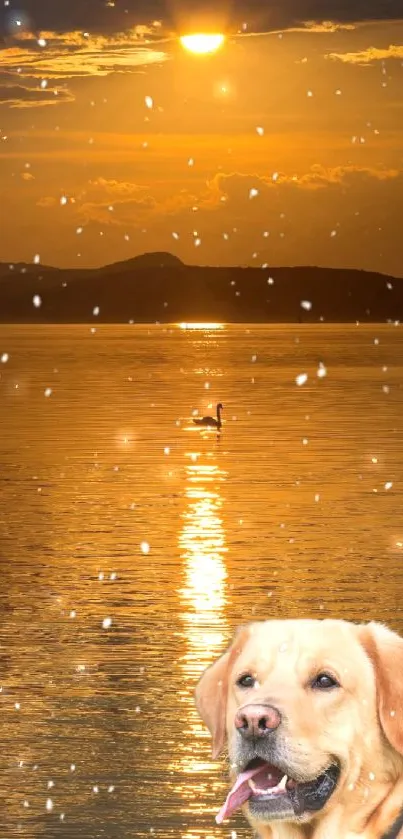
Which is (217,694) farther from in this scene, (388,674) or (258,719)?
(388,674)

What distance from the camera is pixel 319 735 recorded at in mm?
5836

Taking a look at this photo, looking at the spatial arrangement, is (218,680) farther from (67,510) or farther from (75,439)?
(75,439)

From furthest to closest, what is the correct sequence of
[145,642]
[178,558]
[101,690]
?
[178,558], [145,642], [101,690]

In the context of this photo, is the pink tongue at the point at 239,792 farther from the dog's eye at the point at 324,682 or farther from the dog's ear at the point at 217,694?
the dog's eye at the point at 324,682

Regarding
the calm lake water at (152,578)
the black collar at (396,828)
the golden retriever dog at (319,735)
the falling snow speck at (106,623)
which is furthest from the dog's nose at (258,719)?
the falling snow speck at (106,623)

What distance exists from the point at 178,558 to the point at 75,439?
27535 mm

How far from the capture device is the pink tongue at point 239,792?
5.86 meters

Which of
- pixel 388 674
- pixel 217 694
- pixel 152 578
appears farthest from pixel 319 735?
pixel 152 578

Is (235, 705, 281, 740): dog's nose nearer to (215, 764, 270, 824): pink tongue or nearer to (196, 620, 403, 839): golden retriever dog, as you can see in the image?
(196, 620, 403, 839): golden retriever dog

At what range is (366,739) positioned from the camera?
591 cm

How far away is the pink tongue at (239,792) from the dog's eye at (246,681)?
291mm

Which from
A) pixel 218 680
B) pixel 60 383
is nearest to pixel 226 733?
pixel 218 680

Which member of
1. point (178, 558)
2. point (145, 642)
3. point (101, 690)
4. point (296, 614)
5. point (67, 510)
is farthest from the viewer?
point (67, 510)

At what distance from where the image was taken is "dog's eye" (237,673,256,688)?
605 cm
